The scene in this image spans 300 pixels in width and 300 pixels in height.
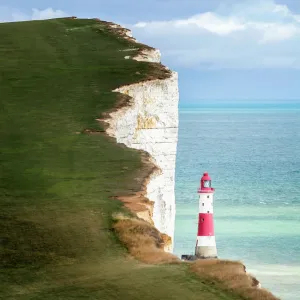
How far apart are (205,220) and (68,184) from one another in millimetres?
13232

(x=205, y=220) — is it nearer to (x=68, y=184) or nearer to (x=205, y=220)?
(x=205, y=220)

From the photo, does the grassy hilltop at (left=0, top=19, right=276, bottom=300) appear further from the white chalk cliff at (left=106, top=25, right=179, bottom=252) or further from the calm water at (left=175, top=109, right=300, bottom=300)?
the calm water at (left=175, top=109, right=300, bottom=300)

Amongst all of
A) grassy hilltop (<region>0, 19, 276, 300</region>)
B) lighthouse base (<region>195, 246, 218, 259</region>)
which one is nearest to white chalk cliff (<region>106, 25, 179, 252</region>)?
grassy hilltop (<region>0, 19, 276, 300</region>)

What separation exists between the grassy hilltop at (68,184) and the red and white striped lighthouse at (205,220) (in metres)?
4.09

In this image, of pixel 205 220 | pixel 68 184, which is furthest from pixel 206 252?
pixel 68 184

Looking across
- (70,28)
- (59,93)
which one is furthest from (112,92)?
(70,28)

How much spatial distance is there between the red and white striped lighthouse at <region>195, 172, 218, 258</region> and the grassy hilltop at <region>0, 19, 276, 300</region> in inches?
161

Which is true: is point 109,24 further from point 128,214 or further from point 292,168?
point 292,168

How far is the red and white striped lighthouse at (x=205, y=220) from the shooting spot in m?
32.5

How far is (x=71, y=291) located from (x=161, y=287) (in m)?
1.27

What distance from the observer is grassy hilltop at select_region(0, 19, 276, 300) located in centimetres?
1408

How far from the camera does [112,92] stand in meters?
30.1

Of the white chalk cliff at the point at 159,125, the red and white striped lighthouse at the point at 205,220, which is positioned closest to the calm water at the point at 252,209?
the red and white striped lighthouse at the point at 205,220

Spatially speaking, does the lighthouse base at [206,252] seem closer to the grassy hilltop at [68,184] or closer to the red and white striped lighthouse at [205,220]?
the red and white striped lighthouse at [205,220]
